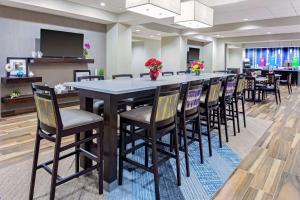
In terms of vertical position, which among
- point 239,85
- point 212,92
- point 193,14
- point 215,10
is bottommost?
point 212,92

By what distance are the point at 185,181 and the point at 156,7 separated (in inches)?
94.7

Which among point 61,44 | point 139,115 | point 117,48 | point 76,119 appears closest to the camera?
point 76,119

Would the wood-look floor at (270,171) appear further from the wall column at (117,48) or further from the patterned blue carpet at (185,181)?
the wall column at (117,48)

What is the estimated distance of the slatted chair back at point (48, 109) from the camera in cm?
172

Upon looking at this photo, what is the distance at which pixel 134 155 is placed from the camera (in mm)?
2994

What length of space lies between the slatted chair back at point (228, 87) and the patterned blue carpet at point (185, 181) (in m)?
1.04

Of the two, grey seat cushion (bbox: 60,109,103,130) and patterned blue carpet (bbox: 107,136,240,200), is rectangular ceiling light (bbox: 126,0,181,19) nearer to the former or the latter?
grey seat cushion (bbox: 60,109,103,130)

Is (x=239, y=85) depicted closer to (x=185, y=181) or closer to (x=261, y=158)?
(x=261, y=158)

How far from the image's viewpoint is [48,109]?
179 cm

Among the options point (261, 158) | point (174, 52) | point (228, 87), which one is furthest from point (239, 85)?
point (174, 52)

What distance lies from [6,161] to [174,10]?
3113 millimetres

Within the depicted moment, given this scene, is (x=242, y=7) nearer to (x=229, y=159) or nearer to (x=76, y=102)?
(x=229, y=159)

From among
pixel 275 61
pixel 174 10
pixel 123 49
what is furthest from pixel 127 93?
pixel 275 61

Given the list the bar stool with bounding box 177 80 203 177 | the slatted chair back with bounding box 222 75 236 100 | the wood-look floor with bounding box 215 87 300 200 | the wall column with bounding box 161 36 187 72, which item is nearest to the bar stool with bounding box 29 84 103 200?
the bar stool with bounding box 177 80 203 177
